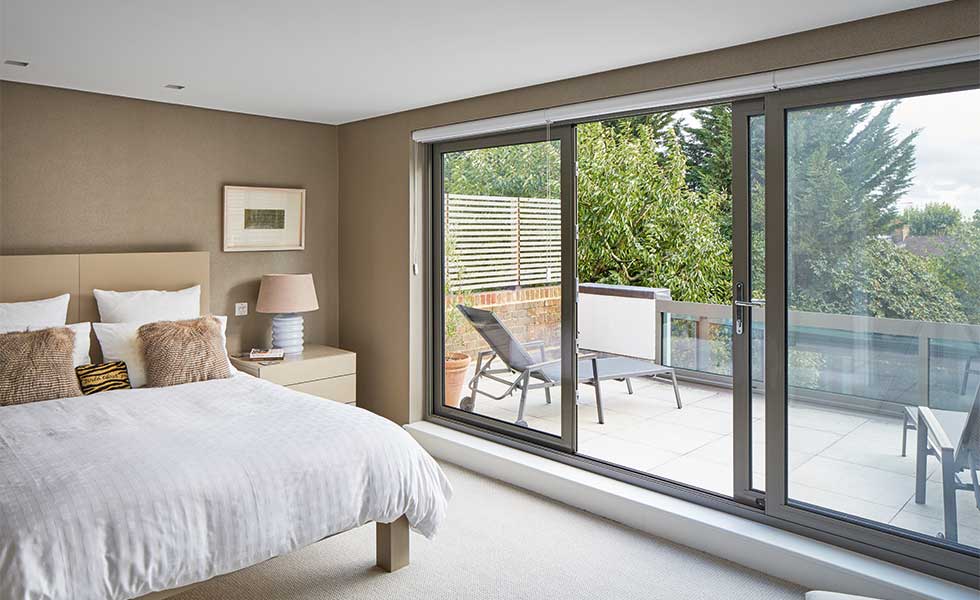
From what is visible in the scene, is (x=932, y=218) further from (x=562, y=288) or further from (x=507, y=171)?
(x=507, y=171)

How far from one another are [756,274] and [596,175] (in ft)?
12.1

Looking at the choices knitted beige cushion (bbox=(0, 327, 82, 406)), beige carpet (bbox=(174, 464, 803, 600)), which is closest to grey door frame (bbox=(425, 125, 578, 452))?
beige carpet (bbox=(174, 464, 803, 600))

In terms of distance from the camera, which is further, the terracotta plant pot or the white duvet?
the terracotta plant pot

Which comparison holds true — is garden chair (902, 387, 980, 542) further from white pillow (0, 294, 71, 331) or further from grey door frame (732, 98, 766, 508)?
white pillow (0, 294, 71, 331)

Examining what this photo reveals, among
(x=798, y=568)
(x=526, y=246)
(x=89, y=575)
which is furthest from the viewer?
(x=526, y=246)

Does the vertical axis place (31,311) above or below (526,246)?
below

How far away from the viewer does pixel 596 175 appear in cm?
684

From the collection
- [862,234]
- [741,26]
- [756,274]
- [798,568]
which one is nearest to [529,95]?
[741,26]

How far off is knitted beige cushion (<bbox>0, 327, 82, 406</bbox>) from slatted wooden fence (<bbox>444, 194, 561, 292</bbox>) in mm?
2460

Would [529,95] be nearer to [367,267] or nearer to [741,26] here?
[741,26]

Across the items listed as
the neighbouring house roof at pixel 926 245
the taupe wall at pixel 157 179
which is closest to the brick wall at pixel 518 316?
the taupe wall at pixel 157 179

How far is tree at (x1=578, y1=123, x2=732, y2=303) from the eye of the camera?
677cm

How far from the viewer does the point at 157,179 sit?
471 cm

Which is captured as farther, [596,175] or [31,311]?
[596,175]
